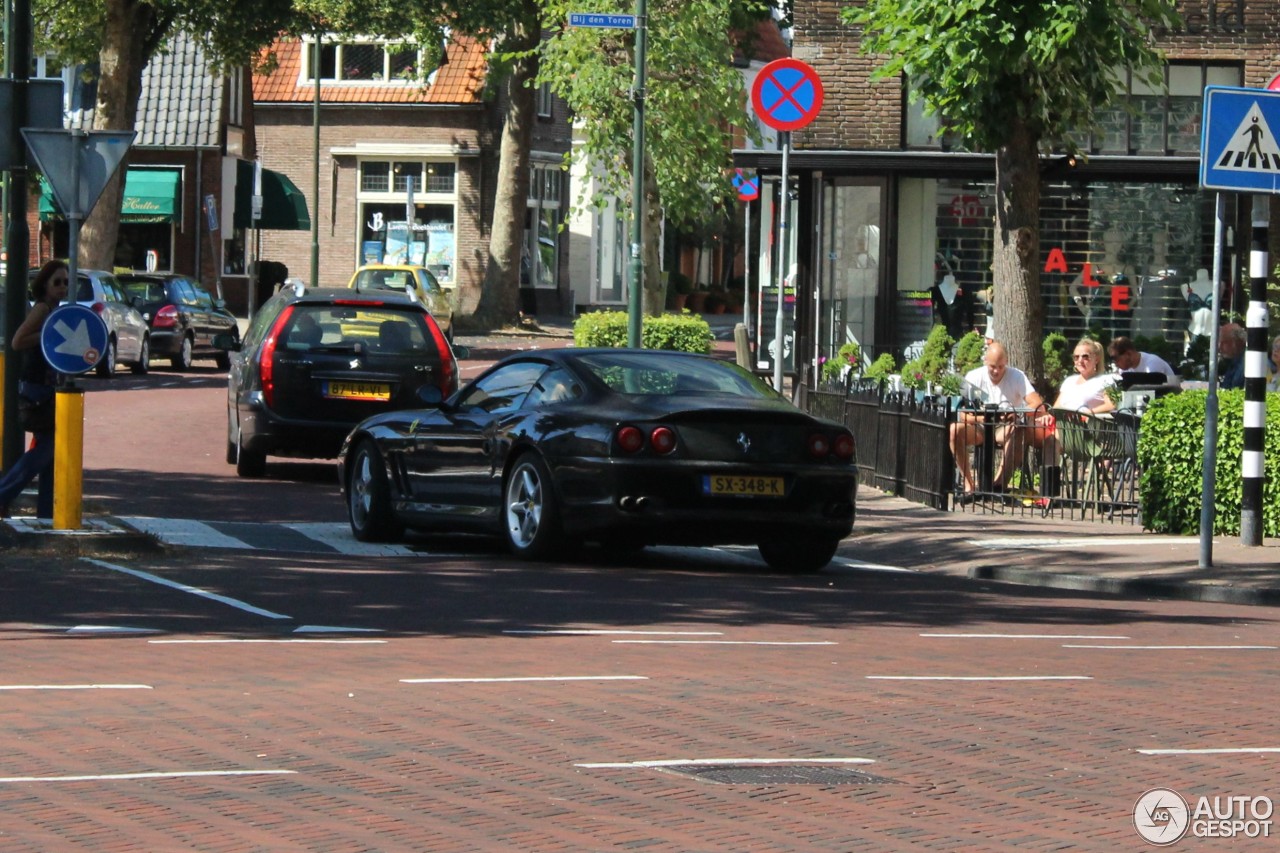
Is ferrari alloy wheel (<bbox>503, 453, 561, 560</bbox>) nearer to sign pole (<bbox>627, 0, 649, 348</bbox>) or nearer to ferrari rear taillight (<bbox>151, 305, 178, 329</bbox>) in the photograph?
sign pole (<bbox>627, 0, 649, 348</bbox>)

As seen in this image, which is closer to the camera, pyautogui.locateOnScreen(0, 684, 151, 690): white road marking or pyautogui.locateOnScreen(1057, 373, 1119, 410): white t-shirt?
pyautogui.locateOnScreen(0, 684, 151, 690): white road marking

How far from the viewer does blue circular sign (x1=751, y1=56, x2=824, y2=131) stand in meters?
18.6

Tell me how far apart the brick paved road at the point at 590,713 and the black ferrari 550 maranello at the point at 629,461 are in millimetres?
544

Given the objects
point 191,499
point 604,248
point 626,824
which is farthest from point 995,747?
point 604,248

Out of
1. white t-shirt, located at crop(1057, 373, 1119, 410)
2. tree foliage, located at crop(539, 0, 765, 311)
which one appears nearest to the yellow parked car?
tree foliage, located at crop(539, 0, 765, 311)

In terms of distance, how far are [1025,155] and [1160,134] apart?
348 inches

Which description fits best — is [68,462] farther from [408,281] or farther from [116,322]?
[408,281]

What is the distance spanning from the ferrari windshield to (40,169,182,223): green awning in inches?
1750

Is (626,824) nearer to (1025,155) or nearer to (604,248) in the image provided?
(1025,155)

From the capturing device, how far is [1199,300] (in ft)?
95.3

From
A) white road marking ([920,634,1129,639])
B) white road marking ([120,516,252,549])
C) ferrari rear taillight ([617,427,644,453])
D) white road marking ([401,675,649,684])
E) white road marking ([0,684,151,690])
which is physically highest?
ferrari rear taillight ([617,427,644,453])

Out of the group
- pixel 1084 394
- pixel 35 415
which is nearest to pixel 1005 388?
pixel 1084 394

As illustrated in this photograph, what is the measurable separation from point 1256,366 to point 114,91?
3003cm

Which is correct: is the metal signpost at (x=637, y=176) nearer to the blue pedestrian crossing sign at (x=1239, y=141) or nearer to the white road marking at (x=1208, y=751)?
the blue pedestrian crossing sign at (x=1239, y=141)
